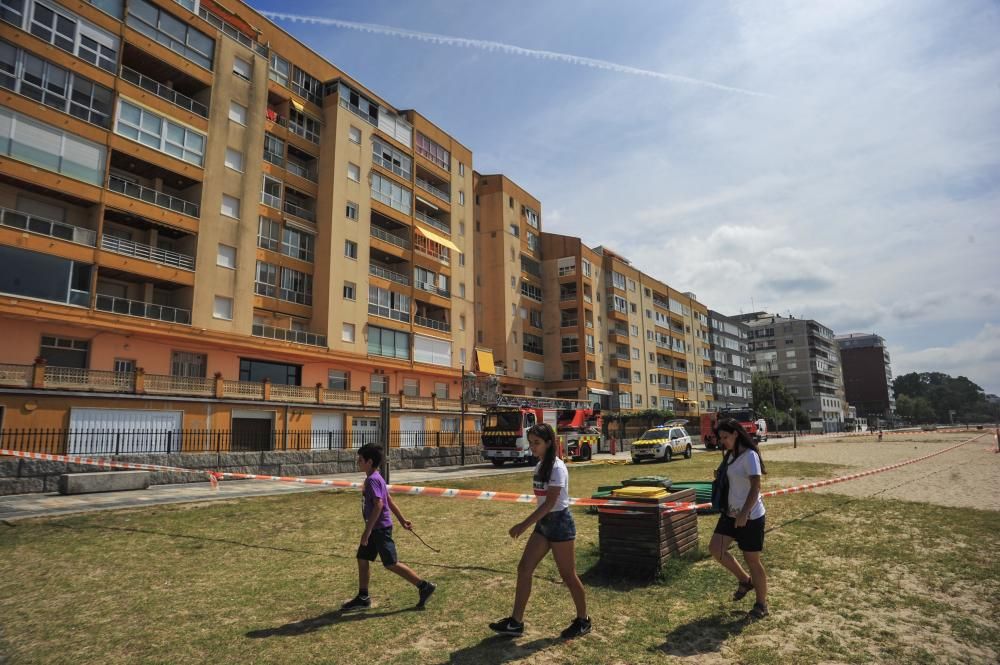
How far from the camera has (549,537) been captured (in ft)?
16.0

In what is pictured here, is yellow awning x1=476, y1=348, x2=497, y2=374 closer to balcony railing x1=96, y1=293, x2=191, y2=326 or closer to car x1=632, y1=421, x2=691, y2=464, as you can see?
car x1=632, y1=421, x2=691, y2=464

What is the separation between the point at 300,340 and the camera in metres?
32.6

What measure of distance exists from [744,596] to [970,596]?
2412 mm

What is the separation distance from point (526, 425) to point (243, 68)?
26.2m

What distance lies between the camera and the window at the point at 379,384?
37.1 m

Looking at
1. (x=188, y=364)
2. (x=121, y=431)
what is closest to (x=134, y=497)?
(x=121, y=431)

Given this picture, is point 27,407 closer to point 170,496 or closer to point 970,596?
point 170,496

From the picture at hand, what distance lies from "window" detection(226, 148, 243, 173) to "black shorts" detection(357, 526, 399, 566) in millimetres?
30215

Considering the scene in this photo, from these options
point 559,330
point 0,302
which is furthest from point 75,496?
point 559,330

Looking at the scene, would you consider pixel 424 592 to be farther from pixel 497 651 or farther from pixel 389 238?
pixel 389 238

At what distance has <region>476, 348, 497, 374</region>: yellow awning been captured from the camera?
46.3 m

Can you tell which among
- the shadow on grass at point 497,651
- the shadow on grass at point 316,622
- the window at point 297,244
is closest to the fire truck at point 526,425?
the window at point 297,244

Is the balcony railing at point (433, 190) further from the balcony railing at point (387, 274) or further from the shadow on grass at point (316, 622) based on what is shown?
the shadow on grass at point (316, 622)

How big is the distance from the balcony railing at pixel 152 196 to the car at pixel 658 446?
85.9 feet
